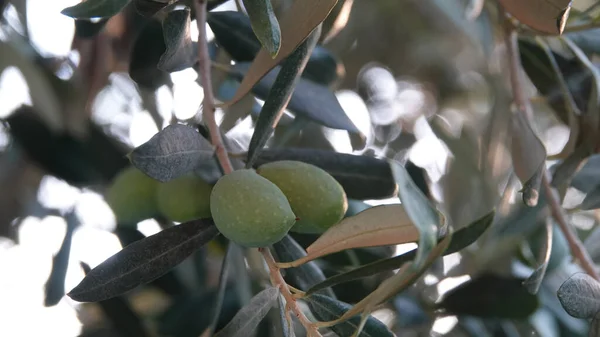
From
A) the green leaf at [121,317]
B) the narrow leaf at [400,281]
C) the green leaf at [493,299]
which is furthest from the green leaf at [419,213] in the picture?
the green leaf at [121,317]

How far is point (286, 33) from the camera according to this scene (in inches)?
29.5

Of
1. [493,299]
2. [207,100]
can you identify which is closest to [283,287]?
[207,100]

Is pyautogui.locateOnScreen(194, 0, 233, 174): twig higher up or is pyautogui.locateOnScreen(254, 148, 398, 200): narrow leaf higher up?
pyautogui.locateOnScreen(194, 0, 233, 174): twig

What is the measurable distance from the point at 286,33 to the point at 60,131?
798 millimetres

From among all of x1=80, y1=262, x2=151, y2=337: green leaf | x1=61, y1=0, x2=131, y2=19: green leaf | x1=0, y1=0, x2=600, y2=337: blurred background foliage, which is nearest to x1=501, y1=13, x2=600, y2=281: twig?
x1=0, y1=0, x2=600, y2=337: blurred background foliage

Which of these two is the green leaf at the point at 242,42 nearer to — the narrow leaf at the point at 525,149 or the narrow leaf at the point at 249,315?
the narrow leaf at the point at 525,149

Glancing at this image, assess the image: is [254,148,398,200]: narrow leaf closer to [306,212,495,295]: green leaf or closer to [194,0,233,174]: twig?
[194,0,233,174]: twig

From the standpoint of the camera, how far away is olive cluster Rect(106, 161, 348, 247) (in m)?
0.66

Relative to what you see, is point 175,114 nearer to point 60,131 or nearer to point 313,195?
point 60,131

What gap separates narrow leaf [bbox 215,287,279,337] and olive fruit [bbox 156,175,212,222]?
16 centimetres

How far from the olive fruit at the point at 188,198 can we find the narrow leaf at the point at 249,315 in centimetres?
16

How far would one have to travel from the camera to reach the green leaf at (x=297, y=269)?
31.5 inches

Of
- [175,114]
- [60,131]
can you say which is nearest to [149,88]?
[175,114]

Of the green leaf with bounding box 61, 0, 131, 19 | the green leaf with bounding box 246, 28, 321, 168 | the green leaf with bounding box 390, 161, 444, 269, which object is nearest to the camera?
the green leaf with bounding box 390, 161, 444, 269
